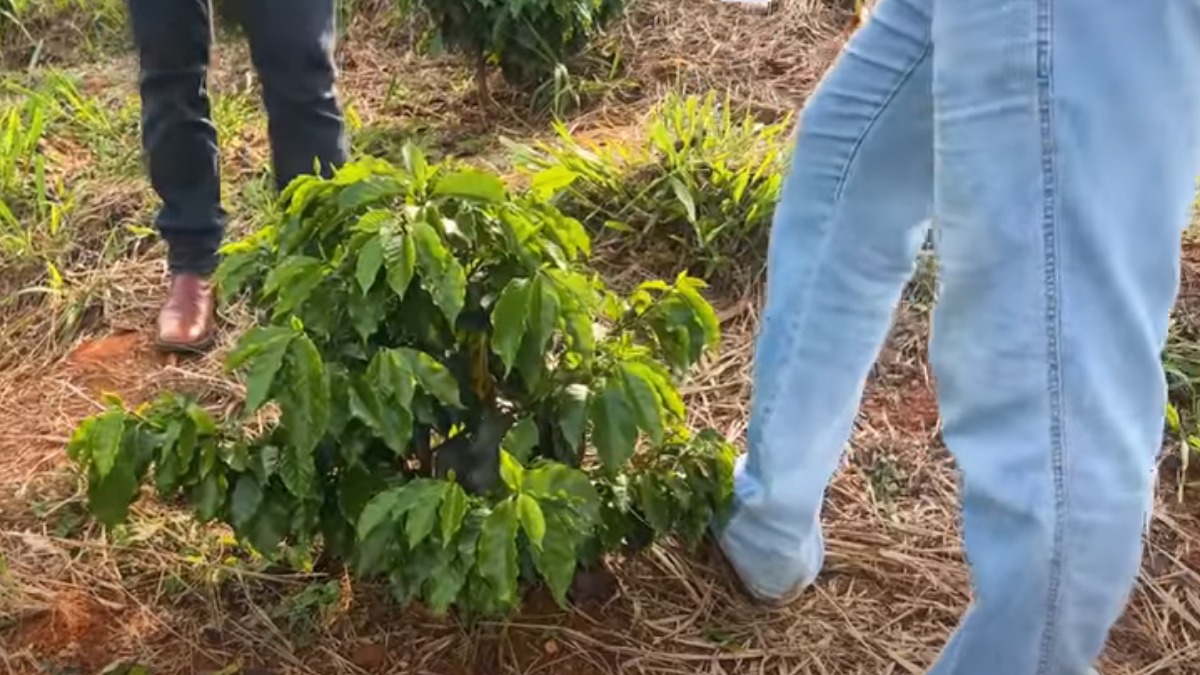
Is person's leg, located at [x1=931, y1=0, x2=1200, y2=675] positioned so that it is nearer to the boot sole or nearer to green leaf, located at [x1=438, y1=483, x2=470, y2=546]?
green leaf, located at [x1=438, y1=483, x2=470, y2=546]

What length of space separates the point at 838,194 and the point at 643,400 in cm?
30

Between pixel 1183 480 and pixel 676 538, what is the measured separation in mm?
782

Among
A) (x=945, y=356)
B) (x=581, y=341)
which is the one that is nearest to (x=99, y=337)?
(x=581, y=341)

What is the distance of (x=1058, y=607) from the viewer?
1.23 metres

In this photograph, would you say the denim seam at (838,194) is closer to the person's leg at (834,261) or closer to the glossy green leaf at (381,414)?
the person's leg at (834,261)

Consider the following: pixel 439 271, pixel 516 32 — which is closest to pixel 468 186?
pixel 439 271

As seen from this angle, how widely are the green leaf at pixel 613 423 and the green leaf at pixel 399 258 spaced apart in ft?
0.80

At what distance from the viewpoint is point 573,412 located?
1.53 metres

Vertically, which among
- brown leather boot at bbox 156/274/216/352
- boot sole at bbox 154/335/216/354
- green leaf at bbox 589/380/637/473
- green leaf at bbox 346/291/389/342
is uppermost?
green leaf at bbox 346/291/389/342

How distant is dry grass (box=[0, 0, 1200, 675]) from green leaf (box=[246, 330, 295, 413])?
47 cm

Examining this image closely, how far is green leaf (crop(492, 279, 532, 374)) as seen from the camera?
57.1 inches

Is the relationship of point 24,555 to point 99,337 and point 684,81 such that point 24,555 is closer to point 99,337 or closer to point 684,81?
point 99,337

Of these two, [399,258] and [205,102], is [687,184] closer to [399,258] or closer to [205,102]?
[205,102]

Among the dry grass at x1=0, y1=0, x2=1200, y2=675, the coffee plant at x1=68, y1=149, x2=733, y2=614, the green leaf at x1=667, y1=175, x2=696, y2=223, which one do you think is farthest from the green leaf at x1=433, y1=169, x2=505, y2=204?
the green leaf at x1=667, y1=175, x2=696, y2=223
